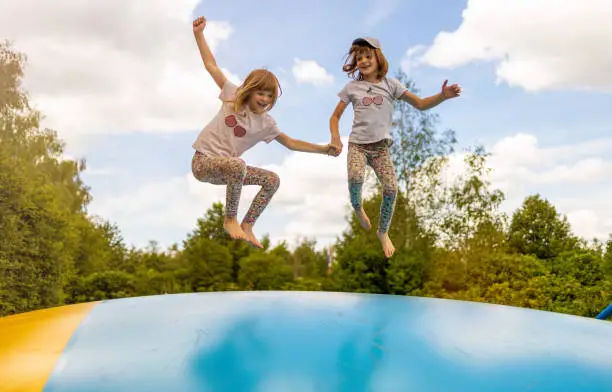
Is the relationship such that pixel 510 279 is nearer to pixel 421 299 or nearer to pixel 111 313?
pixel 421 299

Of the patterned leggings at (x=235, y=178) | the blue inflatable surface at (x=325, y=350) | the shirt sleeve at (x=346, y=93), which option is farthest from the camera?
the shirt sleeve at (x=346, y=93)

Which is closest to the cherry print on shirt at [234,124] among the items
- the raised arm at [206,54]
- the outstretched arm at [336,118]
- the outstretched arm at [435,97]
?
the raised arm at [206,54]

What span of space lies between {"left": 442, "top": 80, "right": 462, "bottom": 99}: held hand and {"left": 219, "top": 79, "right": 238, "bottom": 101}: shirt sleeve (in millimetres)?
1617

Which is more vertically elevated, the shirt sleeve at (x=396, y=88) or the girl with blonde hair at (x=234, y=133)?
the shirt sleeve at (x=396, y=88)

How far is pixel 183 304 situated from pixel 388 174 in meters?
1.92

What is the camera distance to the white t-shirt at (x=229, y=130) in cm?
411

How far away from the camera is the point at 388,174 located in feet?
15.1

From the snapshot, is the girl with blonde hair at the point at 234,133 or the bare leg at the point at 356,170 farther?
the bare leg at the point at 356,170

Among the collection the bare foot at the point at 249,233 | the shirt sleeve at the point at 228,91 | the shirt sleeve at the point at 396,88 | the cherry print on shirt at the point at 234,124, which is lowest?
the bare foot at the point at 249,233

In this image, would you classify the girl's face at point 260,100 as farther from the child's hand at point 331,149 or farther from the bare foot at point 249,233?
the bare foot at point 249,233

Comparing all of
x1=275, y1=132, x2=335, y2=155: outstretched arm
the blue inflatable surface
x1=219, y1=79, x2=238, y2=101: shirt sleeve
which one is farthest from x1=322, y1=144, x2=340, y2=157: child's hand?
the blue inflatable surface

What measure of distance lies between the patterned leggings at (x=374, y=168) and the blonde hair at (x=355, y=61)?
1.87 ft

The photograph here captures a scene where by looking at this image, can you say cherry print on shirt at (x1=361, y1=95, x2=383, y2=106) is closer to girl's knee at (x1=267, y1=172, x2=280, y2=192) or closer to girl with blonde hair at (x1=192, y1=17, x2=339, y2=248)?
girl with blonde hair at (x1=192, y1=17, x2=339, y2=248)

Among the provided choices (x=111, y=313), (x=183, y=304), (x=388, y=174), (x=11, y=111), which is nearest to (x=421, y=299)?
(x=388, y=174)
